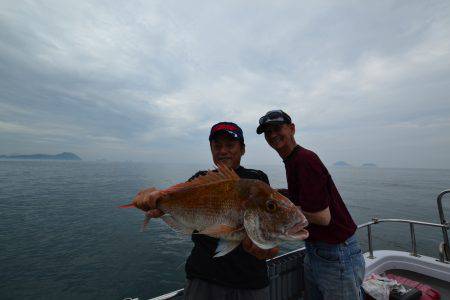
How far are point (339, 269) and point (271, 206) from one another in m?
2.11

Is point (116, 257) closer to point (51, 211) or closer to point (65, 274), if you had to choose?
point (65, 274)

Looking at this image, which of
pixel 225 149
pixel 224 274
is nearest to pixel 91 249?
pixel 224 274

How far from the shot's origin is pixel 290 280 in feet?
18.6

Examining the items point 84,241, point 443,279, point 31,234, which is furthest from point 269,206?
point 31,234

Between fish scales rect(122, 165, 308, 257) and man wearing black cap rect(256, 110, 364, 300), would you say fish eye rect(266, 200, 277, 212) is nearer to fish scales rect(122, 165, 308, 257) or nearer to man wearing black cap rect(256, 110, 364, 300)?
fish scales rect(122, 165, 308, 257)

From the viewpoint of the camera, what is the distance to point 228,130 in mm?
3883

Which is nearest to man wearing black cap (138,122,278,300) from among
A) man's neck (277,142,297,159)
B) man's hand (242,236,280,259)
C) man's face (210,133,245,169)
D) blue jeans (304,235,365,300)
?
man's hand (242,236,280,259)

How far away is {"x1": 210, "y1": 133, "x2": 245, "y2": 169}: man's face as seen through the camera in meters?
3.97

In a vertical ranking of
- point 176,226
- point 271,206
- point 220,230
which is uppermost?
point 271,206

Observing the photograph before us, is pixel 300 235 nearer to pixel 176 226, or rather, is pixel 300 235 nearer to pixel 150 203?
pixel 176 226

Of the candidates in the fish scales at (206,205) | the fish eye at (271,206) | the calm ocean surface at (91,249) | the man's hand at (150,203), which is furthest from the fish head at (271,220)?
the calm ocean surface at (91,249)

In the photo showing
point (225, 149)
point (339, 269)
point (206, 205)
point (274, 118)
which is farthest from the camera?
point (274, 118)

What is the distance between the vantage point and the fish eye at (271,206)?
2.70 meters

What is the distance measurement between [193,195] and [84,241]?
23980 millimetres
